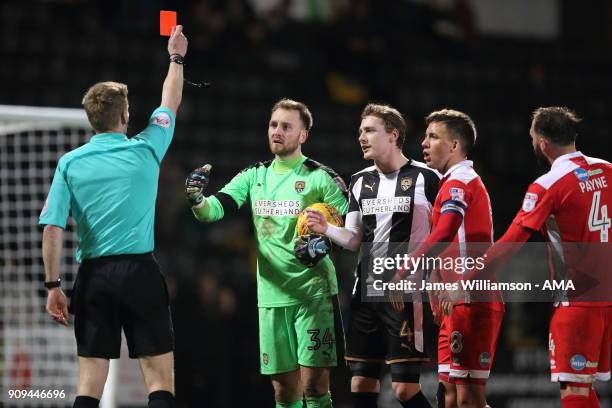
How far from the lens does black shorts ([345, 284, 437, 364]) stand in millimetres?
5828

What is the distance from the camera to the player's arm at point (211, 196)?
19.8 ft

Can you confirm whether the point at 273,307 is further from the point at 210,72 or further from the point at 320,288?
the point at 210,72

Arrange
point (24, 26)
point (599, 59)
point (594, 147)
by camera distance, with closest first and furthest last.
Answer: point (24, 26), point (594, 147), point (599, 59)

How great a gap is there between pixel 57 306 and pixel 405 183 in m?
2.27

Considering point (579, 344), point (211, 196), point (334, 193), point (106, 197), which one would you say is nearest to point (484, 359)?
point (579, 344)

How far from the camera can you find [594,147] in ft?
46.6

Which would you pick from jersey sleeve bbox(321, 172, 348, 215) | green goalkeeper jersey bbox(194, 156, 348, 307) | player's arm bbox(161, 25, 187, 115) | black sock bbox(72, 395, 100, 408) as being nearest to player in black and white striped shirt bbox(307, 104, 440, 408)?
jersey sleeve bbox(321, 172, 348, 215)

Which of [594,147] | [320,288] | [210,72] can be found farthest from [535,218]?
[594,147]

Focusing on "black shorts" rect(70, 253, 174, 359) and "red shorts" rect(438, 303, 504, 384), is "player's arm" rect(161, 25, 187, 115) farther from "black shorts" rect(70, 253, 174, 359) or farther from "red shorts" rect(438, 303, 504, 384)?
"red shorts" rect(438, 303, 504, 384)

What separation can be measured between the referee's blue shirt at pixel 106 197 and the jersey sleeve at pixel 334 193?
1359 mm

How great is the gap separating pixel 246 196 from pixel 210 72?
650 cm

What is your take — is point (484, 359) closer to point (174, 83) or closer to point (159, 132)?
point (159, 132)

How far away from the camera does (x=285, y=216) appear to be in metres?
6.23

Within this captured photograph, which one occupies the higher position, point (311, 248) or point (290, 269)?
point (311, 248)
